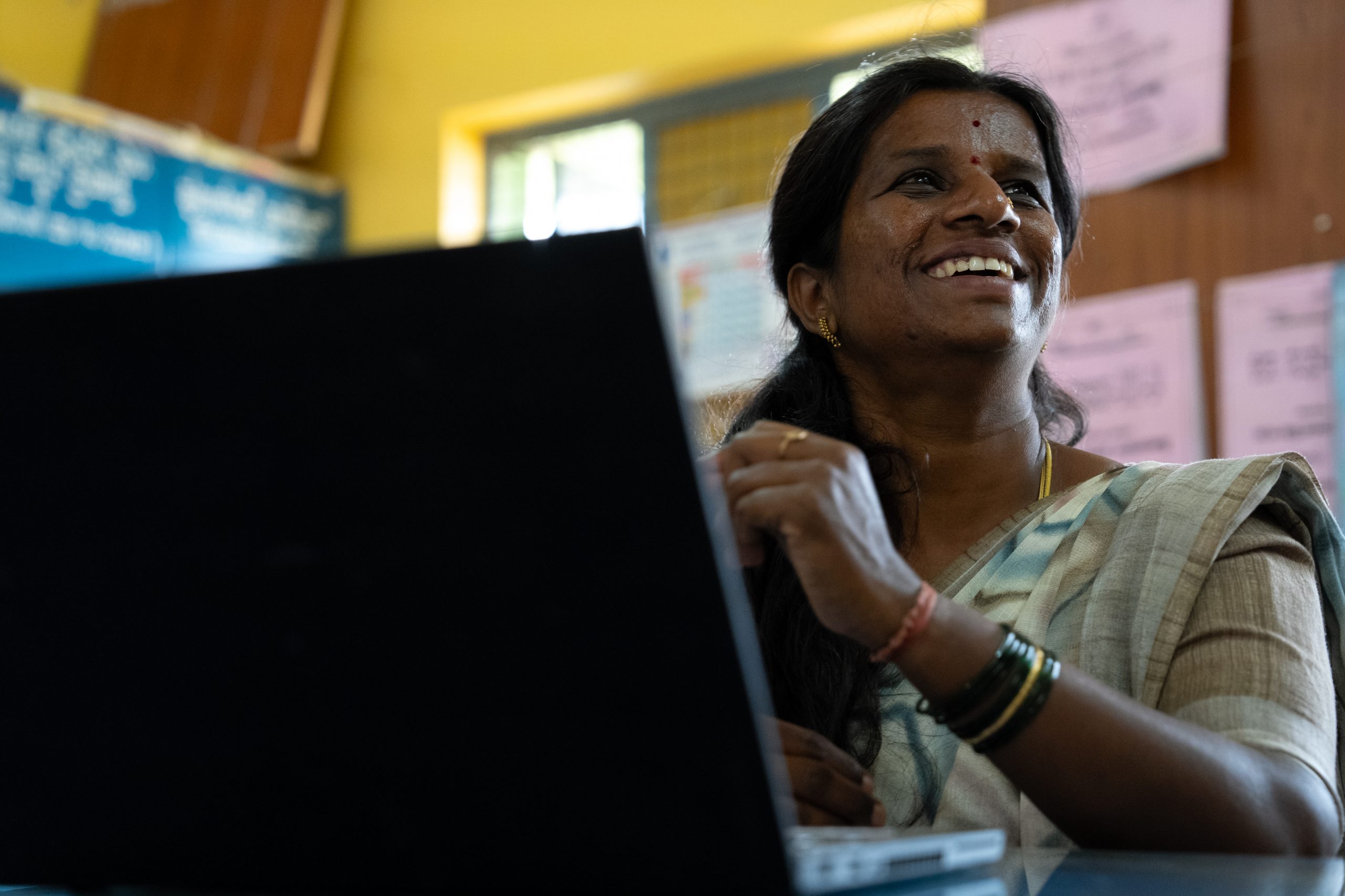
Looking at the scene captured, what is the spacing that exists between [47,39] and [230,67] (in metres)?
0.76

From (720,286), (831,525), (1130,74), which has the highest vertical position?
(1130,74)

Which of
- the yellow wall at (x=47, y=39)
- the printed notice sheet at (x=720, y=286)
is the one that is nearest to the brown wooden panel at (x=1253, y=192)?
the printed notice sheet at (x=720, y=286)

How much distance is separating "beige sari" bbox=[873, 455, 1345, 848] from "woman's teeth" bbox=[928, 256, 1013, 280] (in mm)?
264

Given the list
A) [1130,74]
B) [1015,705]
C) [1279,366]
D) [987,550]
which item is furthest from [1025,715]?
[1130,74]

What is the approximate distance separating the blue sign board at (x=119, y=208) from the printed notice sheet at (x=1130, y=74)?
226 cm

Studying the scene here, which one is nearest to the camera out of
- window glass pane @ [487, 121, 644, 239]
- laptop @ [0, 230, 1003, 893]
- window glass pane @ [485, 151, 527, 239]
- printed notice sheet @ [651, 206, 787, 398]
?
laptop @ [0, 230, 1003, 893]

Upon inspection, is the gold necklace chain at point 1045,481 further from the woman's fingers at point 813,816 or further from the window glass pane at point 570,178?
the window glass pane at point 570,178

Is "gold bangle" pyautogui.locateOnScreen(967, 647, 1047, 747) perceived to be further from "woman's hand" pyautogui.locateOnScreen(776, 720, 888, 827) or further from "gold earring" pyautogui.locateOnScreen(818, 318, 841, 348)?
"gold earring" pyautogui.locateOnScreen(818, 318, 841, 348)

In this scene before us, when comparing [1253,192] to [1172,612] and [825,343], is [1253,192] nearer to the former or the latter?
[825,343]

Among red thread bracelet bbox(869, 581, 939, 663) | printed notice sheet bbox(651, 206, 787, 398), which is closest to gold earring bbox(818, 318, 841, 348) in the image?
red thread bracelet bbox(869, 581, 939, 663)

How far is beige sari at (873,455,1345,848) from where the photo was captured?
1059mm

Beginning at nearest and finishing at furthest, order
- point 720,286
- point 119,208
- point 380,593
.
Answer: point 380,593 → point 720,286 → point 119,208

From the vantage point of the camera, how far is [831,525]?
0.86 meters

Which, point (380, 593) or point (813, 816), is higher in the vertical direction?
point (380, 593)
